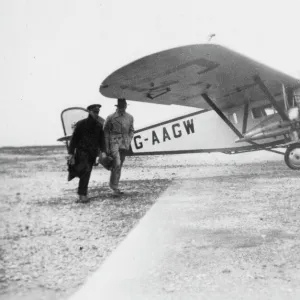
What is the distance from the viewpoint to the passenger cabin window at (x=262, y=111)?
9367mm

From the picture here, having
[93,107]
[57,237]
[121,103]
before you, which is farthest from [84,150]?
[57,237]

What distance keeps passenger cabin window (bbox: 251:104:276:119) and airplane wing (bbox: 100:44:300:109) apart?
27 cm

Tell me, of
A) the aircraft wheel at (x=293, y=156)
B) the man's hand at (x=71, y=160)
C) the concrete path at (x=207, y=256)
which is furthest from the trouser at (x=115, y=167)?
the aircraft wheel at (x=293, y=156)

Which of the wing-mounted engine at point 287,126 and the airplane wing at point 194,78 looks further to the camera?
the wing-mounted engine at point 287,126

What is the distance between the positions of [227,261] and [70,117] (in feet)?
24.4

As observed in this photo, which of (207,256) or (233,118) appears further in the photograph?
(233,118)

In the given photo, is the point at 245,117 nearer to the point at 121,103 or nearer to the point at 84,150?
the point at 121,103

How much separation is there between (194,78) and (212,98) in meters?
2.05

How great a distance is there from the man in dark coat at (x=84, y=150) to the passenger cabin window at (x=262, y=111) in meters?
5.35

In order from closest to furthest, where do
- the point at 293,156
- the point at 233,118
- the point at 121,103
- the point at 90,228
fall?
the point at 90,228
the point at 121,103
the point at 293,156
the point at 233,118

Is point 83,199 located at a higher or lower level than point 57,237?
lower

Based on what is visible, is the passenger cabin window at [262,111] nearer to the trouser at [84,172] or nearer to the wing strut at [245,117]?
the wing strut at [245,117]

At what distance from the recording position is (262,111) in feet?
31.1

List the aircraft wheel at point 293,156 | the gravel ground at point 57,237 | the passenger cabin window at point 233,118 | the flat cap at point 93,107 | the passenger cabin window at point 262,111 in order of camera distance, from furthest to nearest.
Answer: the passenger cabin window at point 233,118 → the passenger cabin window at point 262,111 → the aircraft wheel at point 293,156 → the flat cap at point 93,107 → the gravel ground at point 57,237
